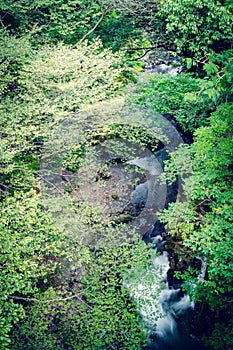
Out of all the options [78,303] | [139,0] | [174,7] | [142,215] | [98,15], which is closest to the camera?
[78,303]

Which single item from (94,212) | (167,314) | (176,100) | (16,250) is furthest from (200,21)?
(167,314)

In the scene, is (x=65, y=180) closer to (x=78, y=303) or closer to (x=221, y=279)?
(x=78, y=303)

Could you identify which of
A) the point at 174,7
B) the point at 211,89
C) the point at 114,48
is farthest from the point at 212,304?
the point at 114,48

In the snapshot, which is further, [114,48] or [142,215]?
[114,48]

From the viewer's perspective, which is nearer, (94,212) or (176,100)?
(94,212)

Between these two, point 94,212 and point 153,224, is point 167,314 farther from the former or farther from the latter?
point 94,212

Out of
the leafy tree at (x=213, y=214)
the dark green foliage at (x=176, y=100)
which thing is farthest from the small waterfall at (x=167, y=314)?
the dark green foliage at (x=176, y=100)

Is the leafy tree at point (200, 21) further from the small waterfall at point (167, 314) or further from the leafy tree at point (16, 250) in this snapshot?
the leafy tree at point (16, 250)

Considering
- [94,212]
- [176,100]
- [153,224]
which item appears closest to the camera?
[94,212]
